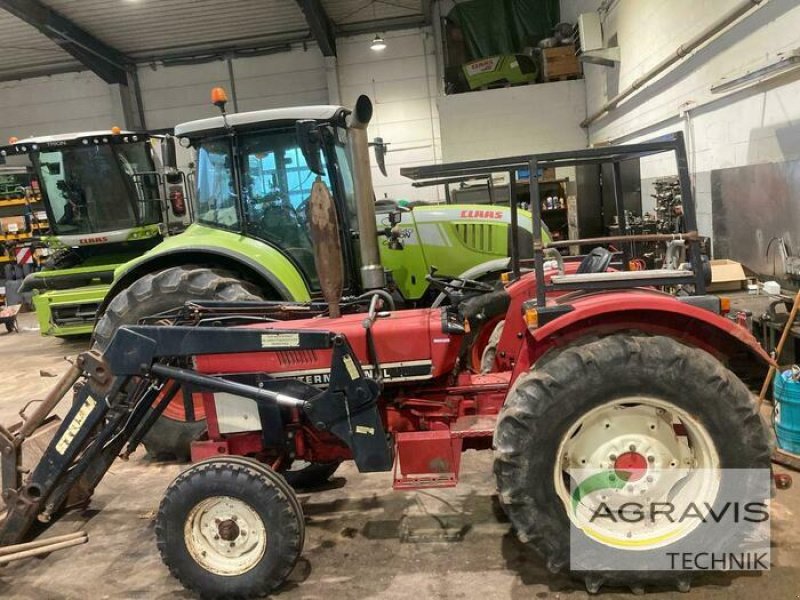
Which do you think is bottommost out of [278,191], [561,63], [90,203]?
[278,191]

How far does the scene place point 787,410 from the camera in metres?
3.21

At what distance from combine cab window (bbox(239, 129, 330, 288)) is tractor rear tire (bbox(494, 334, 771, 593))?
8.68ft

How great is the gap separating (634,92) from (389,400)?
6.34 m

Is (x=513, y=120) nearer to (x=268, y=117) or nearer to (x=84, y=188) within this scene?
(x=84, y=188)

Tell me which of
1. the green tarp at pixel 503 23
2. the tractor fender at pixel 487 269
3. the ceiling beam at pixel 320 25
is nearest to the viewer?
the tractor fender at pixel 487 269

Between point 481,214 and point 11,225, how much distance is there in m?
10.2

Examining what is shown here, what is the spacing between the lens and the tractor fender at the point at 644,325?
2.21 m

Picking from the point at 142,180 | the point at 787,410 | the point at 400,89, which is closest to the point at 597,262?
the point at 787,410

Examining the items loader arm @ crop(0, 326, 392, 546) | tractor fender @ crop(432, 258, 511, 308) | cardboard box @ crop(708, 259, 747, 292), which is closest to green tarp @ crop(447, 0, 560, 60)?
tractor fender @ crop(432, 258, 511, 308)

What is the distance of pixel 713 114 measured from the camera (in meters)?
5.25

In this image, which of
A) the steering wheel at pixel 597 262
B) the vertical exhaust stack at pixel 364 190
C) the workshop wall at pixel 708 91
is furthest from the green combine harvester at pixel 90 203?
the steering wheel at pixel 597 262

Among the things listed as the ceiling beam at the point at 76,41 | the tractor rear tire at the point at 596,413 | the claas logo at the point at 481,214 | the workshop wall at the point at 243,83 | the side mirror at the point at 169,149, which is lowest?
the tractor rear tire at the point at 596,413

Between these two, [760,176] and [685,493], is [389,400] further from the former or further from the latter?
[760,176]

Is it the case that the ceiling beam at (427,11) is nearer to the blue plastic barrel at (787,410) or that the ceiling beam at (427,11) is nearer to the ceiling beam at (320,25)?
the ceiling beam at (320,25)
